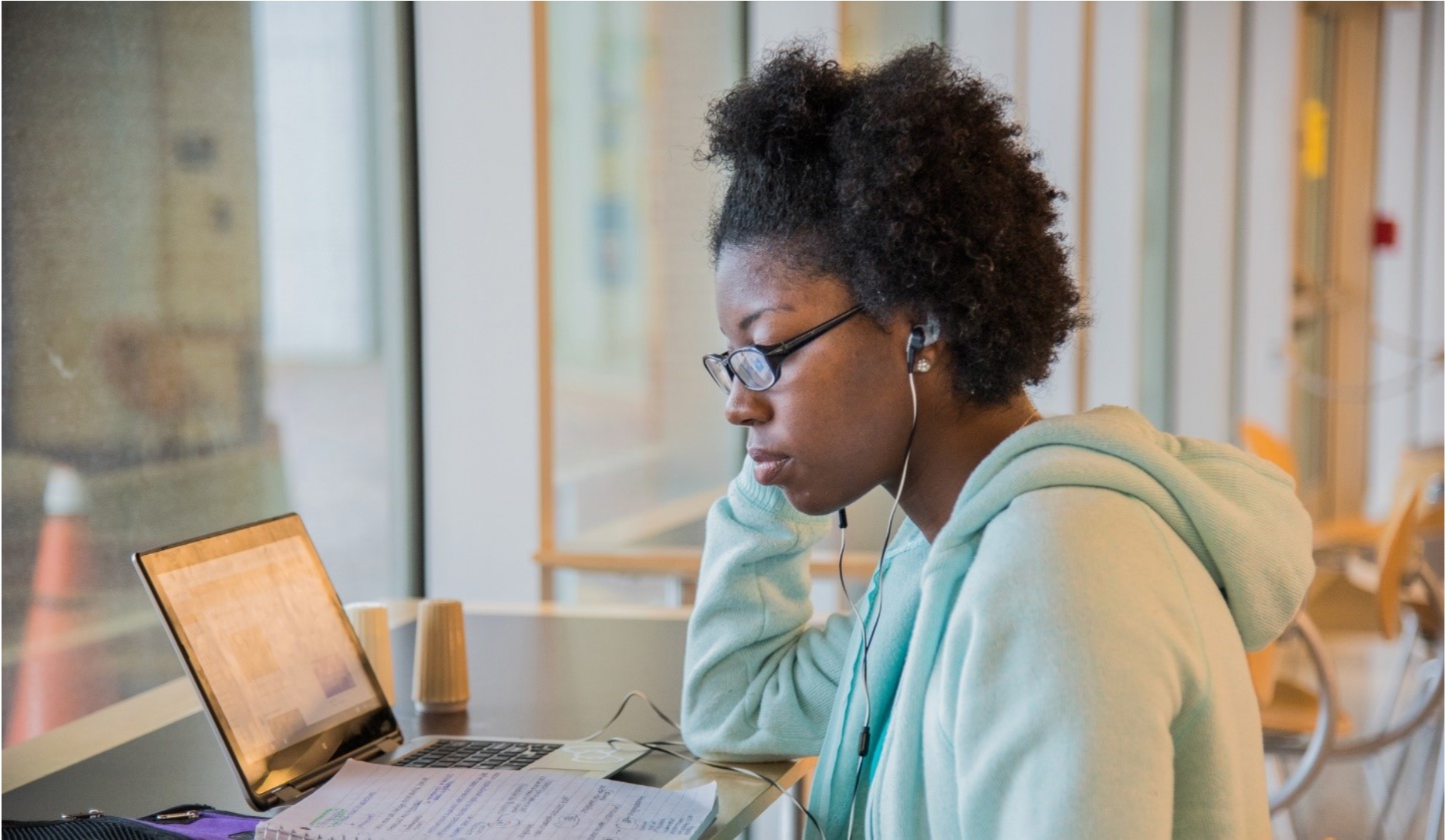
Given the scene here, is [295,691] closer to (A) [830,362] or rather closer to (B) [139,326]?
(A) [830,362]

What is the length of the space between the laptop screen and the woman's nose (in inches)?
21.7

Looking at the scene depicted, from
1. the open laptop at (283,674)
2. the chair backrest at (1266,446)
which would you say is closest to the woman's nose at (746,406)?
the open laptop at (283,674)

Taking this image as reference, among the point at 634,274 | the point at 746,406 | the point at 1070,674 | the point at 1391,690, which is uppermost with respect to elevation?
the point at 634,274

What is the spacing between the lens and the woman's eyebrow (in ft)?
3.85

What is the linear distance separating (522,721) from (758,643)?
12.3 inches

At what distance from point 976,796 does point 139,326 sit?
4.92ft

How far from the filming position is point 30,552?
184cm

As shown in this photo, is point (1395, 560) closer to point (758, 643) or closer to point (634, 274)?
point (634, 274)

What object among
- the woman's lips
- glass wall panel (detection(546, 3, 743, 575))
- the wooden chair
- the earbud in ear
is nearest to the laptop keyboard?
the woman's lips

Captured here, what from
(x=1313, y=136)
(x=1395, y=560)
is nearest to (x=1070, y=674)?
(x=1395, y=560)

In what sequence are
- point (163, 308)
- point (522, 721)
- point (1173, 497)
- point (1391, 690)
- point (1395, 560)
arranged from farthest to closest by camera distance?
1. point (1391, 690)
2. point (1395, 560)
3. point (163, 308)
4. point (522, 721)
5. point (1173, 497)

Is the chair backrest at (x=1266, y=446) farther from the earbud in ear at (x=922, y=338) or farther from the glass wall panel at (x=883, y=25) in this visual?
the earbud in ear at (x=922, y=338)

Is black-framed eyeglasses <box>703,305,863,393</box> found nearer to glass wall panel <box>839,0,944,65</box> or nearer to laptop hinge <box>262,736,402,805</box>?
Result: laptop hinge <box>262,736,402,805</box>

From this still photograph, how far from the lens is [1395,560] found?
2.90m
